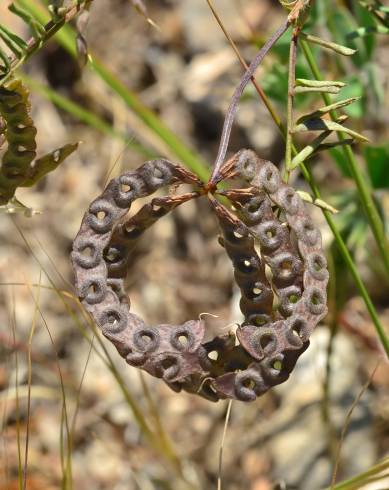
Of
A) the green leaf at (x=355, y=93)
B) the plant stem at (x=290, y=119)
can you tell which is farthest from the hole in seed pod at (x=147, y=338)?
the green leaf at (x=355, y=93)

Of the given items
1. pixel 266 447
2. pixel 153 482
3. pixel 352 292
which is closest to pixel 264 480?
pixel 266 447

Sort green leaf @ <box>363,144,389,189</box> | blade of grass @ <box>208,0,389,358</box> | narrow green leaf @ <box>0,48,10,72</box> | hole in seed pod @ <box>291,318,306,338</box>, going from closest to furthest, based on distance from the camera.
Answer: hole in seed pod @ <box>291,318,306,338</box>
narrow green leaf @ <box>0,48,10,72</box>
blade of grass @ <box>208,0,389,358</box>
green leaf @ <box>363,144,389,189</box>

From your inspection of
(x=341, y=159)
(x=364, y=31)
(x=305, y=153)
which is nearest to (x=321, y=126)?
(x=305, y=153)

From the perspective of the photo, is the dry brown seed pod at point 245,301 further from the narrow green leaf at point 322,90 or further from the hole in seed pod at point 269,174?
the narrow green leaf at point 322,90

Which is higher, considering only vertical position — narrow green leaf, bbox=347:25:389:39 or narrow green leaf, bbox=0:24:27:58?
narrow green leaf, bbox=0:24:27:58

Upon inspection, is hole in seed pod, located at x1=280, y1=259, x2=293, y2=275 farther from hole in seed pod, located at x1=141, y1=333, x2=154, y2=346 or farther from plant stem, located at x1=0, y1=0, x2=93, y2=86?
plant stem, located at x1=0, y1=0, x2=93, y2=86

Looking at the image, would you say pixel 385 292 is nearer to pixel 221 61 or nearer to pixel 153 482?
pixel 153 482

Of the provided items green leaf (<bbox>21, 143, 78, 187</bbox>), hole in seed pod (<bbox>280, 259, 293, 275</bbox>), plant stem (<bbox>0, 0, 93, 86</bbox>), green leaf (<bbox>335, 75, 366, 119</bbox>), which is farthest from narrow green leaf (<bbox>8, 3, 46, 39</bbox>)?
green leaf (<bbox>335, 75, 366, 119</bbox>)

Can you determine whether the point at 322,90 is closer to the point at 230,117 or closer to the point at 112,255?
the point at 230,117
